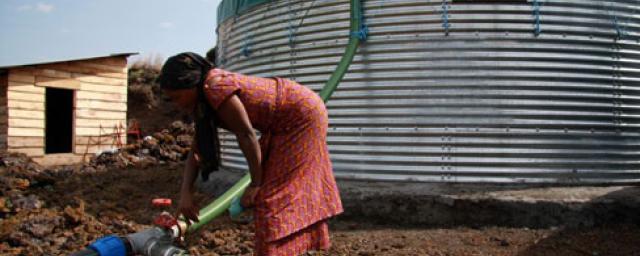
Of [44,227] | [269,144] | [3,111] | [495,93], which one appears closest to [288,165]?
[269,144]

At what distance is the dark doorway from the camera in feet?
51.5

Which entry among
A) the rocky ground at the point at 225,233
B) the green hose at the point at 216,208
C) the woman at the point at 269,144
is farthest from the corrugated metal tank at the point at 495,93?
the woman at the point at 269,144

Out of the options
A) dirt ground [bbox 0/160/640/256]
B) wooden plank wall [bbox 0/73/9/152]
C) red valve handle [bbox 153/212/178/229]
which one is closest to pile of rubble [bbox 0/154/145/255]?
dirt ground [bbox 0/160/640/256]

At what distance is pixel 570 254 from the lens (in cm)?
398

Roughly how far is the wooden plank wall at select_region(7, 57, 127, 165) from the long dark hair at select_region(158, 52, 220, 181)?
1003 cm

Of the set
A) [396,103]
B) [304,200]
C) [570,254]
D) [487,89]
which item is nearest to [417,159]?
[396,103]

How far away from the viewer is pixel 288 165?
8.09 feet

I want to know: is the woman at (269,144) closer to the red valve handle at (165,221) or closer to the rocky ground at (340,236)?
the red valve handle at (165,221)

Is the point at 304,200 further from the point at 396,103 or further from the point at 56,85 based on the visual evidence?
the point at 56,85

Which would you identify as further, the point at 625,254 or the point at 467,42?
the point at 467,42

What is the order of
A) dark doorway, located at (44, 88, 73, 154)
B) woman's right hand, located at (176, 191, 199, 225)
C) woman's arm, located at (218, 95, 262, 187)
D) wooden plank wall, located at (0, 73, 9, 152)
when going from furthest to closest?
dark doorway, located at (44, 88, 73, 154), wooden plank wall, located at (0, 73, 9, 152), woman's right hand, located at (176, 191, 199, 225), woman's arm, located at (218, 95, 262, 187)

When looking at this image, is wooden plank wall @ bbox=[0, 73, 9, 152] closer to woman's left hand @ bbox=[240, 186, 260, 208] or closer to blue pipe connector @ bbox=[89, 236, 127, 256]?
blue pipe connector @ bbox=[89, 236, 127, 256]

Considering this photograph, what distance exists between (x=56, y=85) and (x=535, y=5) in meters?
10.2

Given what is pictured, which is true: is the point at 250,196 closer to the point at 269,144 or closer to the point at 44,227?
the point at 269,144
